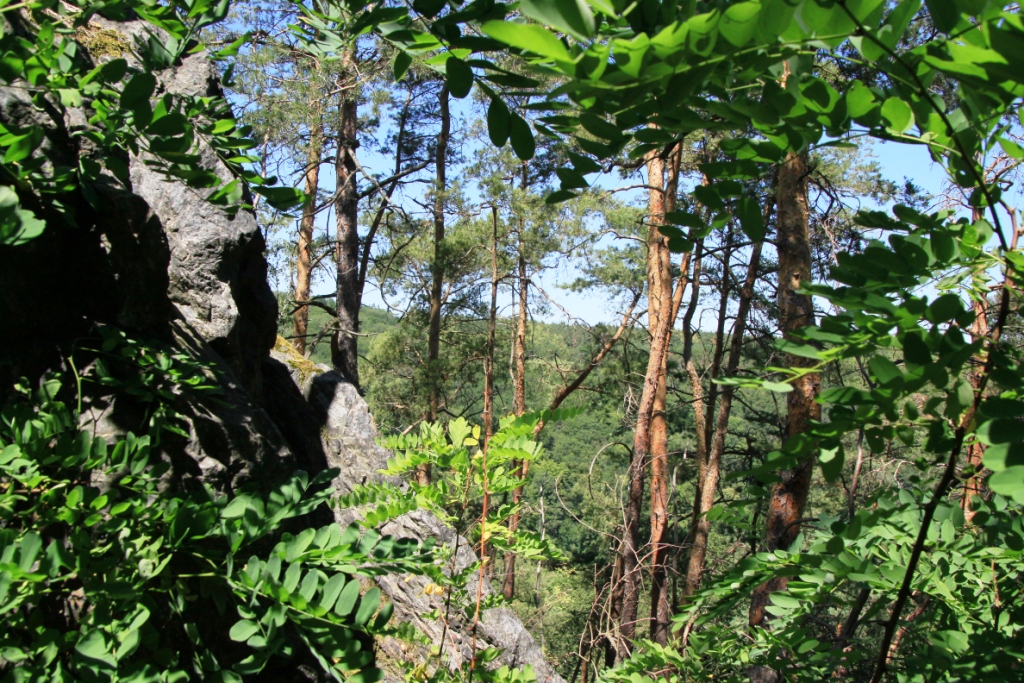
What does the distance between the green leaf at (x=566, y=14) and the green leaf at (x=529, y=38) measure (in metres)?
0.02

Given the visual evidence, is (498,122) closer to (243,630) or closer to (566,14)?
(566,14)

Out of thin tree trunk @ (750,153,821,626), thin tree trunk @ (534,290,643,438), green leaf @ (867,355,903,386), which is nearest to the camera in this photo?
green leaf @ (867,355,903,386)

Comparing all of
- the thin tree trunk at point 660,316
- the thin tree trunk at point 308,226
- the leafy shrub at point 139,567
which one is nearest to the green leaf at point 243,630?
the leafy shrub at point 139,567

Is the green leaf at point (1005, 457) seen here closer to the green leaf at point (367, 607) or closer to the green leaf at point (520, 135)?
the green leaf at point (520, 135)

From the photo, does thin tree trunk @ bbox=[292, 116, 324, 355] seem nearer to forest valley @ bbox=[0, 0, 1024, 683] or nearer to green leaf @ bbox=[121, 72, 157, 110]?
forest valley @ bbox=[0, 0, 1024, 683]

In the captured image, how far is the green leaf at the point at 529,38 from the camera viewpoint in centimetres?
Answer: 54

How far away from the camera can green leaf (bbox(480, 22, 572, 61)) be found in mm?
542

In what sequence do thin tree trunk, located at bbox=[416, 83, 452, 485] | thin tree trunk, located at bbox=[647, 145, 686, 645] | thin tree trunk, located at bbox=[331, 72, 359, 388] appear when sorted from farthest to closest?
thin tree trunk, located at bbox=[416, 83, 452, 485], thin tree trunk, located at bbox=[331, 72, 359, 388], thin tree trunk, located at bbox=[647, 145, 686, 645]

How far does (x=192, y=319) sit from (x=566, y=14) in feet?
11.8

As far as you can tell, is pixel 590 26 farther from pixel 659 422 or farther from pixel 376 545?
pixel 659 422

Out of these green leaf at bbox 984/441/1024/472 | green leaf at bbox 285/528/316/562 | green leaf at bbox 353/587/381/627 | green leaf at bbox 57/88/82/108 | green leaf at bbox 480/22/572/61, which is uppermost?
green leaf at bbox 57/88/82/108

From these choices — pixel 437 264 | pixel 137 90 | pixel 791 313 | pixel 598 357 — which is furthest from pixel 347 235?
pixel 137 90

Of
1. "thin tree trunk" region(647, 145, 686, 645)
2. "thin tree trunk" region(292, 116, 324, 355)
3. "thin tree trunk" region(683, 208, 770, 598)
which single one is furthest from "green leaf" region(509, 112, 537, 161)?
"thin tree trunk" region(292, 116, 324, 355)

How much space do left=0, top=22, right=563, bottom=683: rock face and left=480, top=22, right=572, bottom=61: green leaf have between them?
1454 mm
